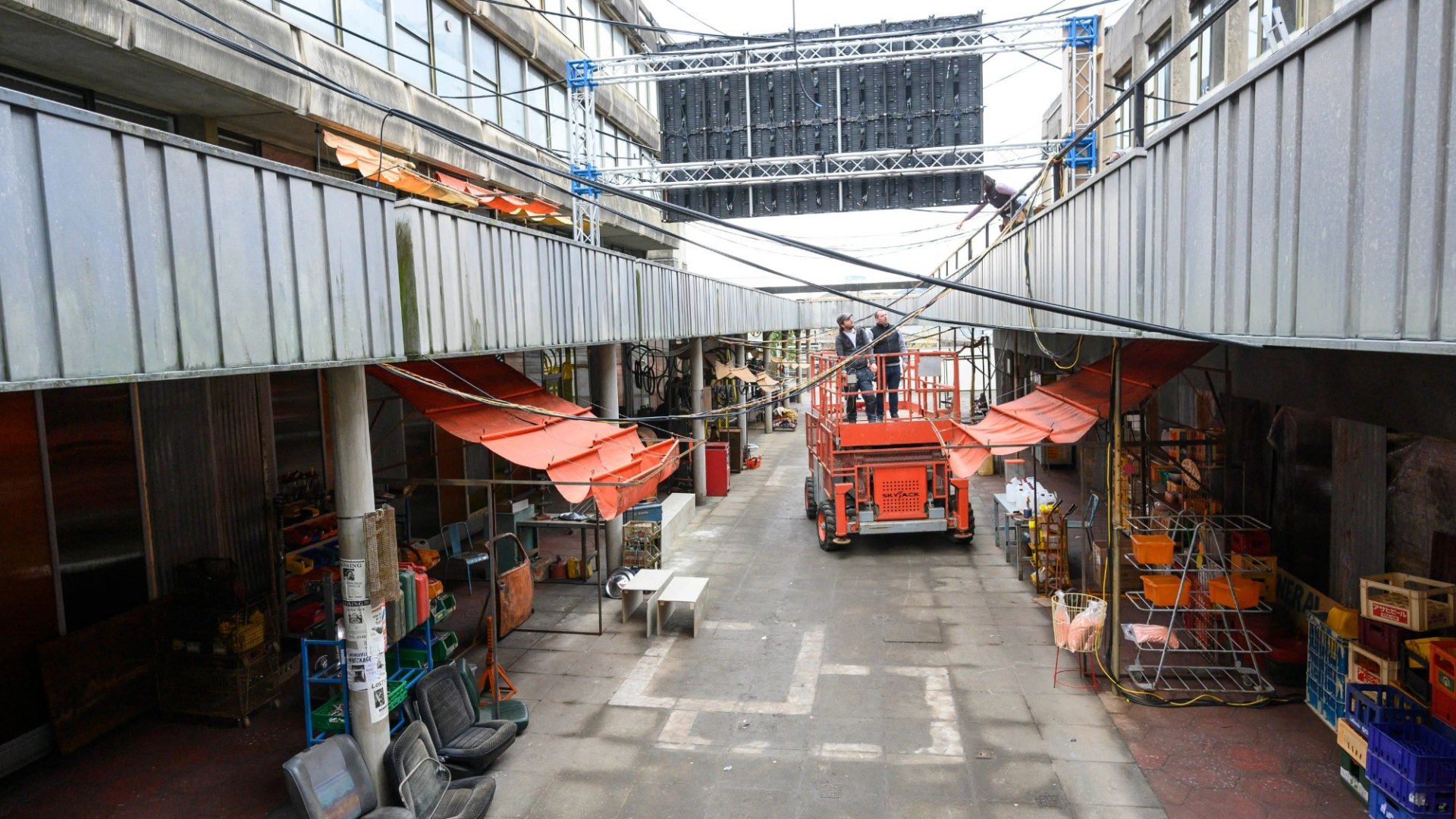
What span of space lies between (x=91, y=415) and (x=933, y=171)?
50.5 feet

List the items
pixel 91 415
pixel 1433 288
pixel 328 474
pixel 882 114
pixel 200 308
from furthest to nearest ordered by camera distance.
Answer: pixel 882 114 → pixel 328 474 → pixel 91 415 → pixel 200 308 → pixel 1433 288

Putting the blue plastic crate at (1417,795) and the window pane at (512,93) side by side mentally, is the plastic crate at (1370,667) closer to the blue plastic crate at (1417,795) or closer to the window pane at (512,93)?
the blue plastic crate at (1417,795)

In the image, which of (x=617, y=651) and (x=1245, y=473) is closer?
(x=617, y=651)

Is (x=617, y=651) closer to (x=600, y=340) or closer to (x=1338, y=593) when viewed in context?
(x=600, y=340)

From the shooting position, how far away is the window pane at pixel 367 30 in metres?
→ 13.4

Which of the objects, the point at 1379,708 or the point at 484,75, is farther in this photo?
the point at 484,75

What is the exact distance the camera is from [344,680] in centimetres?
739

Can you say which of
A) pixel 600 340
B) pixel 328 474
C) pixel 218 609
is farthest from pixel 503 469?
pixel 218 609

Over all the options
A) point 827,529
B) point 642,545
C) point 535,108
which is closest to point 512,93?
point 535,108

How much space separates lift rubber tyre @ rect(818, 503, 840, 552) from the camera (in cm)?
1634

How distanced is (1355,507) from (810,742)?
270 inches

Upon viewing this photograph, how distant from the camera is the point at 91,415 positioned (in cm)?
920

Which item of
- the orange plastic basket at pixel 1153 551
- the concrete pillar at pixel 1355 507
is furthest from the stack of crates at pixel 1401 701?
the orange plastic basket at pixel 1153 551

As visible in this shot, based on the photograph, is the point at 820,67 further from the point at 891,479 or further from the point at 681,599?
the point at 681,599
